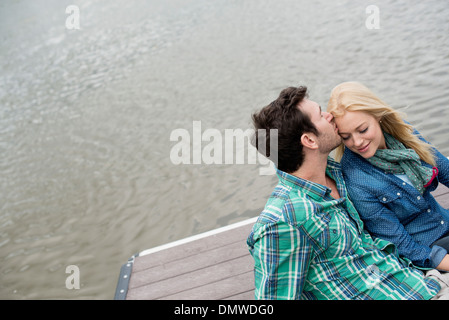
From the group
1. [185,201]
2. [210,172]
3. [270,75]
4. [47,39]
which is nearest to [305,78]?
[270,75]

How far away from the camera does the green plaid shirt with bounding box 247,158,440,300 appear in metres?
2.05

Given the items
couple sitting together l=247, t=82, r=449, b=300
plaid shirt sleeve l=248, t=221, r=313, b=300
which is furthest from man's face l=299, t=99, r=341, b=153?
plaid shirt sleeve l=248, t=221, r=313, b=300

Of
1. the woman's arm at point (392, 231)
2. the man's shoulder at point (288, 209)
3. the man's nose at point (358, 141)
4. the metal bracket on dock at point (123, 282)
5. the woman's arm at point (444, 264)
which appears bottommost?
the metal bracket on dock at point (123, 282)

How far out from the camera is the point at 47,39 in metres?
15.1

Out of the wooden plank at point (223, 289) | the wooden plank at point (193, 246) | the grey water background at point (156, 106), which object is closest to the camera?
the wooden plank at point (223, 289)

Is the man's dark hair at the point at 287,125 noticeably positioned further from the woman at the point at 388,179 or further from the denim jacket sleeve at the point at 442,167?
the denim jacket sleeve at the point at 442,167

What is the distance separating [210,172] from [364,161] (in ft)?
12.7

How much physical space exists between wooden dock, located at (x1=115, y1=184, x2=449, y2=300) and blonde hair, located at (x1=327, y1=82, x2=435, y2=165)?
87 cm

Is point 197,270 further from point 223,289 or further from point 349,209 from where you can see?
point 349,209

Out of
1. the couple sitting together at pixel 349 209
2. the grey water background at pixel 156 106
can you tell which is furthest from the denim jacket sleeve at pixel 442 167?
the grey water background at pixel 156 106

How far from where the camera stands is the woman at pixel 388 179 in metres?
2.49

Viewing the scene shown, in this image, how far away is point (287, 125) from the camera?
90.6 inches

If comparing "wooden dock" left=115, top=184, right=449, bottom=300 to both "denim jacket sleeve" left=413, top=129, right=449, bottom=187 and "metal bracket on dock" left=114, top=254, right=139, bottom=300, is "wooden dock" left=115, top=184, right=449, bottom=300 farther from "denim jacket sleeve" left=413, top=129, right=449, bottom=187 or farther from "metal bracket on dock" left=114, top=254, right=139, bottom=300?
Result: "denim jacket sleeve" left=413, top=129, right=449, bottom=187

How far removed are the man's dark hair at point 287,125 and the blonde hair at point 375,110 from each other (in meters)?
0.28
